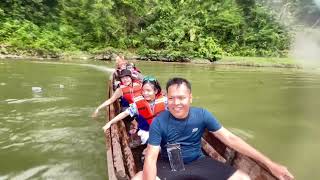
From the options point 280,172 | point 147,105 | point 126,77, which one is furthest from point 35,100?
point 280,172

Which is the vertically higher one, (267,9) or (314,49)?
(267,9)

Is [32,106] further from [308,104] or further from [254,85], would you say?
[254,85]

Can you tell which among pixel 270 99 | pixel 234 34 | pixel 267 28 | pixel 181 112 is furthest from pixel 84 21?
pixel 181 112

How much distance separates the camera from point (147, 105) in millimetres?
4941

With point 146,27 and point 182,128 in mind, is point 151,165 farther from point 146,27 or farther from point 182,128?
point 146,27

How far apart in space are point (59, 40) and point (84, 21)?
8.70ft

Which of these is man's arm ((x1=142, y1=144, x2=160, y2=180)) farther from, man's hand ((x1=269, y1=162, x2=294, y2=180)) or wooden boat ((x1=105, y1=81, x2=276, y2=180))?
man's hand ((x1=269, y1=162, x2=294, y2=180))

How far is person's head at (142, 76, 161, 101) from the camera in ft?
15.3

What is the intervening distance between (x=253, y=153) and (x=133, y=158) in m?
1.52

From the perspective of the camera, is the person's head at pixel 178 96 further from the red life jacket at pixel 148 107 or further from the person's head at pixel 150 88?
the red life jacket at pixel 148 107

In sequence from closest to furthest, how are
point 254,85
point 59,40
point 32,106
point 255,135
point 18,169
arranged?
point 18,169 → point 255,135 → point 32,106 → point 254,85 → point 59,40

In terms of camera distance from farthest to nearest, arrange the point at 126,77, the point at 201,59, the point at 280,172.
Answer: the point at 201,59, the point at 126,77, the point at 280,172

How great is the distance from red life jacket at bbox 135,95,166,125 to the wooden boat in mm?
401

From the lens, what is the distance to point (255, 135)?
7.50m
